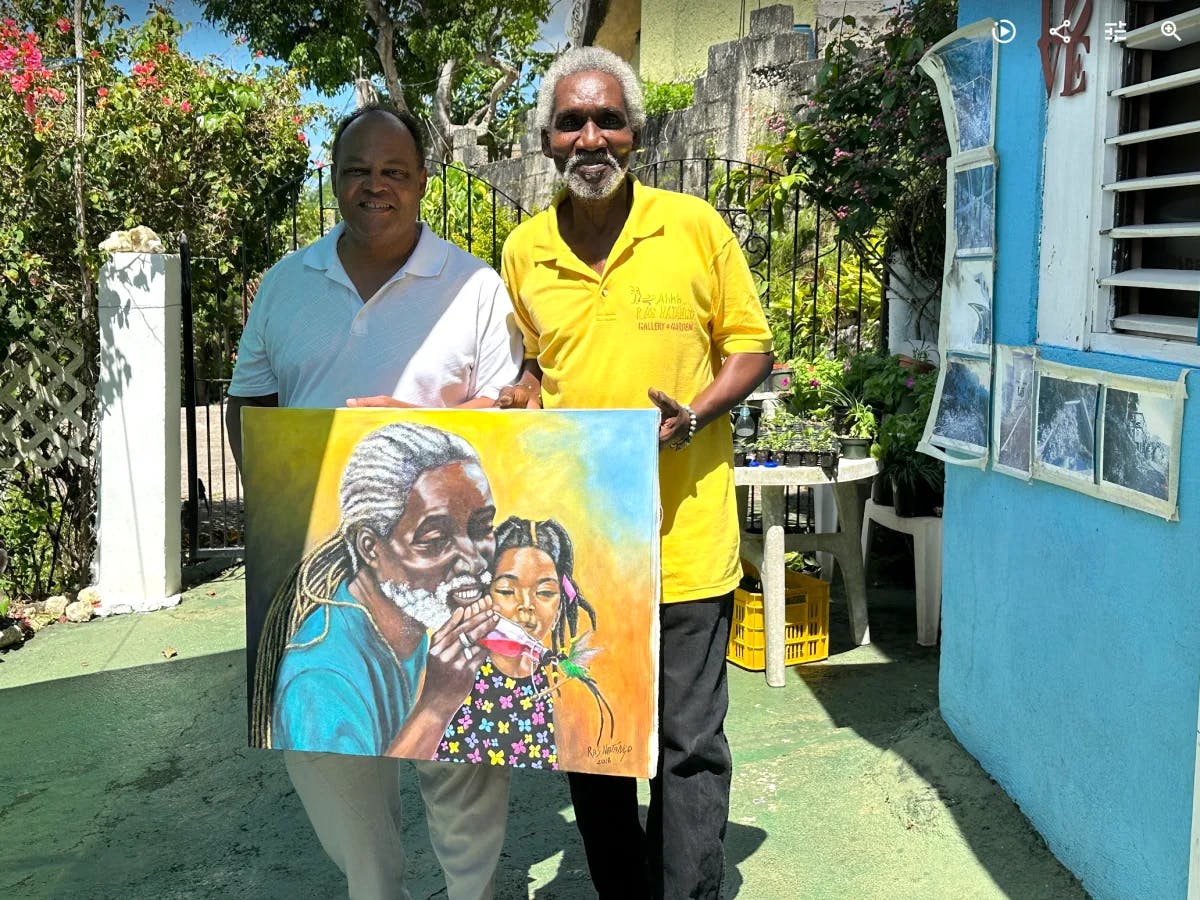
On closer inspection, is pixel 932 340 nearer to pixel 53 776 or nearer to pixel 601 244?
pixel 601 244

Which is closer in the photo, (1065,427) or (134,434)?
(1065,427)

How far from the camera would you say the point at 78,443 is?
630 cm

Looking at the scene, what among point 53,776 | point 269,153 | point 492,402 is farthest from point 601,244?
point 269,153

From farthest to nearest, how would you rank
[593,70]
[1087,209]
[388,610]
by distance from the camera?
[1087,209], [593,70], [388,610]

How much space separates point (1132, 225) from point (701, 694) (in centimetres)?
149

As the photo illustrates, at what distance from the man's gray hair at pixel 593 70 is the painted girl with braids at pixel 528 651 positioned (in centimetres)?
90

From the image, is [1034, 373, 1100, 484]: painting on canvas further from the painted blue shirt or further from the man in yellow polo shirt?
the painted blue shirt

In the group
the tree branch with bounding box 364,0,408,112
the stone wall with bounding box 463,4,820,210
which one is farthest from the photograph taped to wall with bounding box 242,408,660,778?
the tree branch with bounding box 364,0,408,112

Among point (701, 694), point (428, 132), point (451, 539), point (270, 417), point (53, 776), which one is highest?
point (428, 132)

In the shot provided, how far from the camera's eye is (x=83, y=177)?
630 cm

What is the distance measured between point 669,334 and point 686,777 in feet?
3.16

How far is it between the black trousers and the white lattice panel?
15.3ft

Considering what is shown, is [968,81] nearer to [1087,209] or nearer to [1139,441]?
[1087,209]
